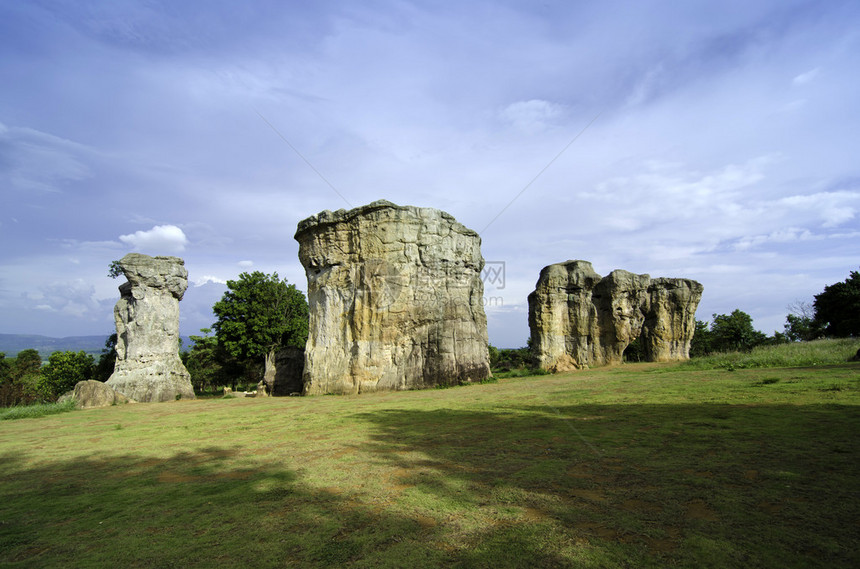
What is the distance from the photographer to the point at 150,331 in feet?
61.0

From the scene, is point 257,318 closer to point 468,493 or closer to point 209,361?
point 209,361

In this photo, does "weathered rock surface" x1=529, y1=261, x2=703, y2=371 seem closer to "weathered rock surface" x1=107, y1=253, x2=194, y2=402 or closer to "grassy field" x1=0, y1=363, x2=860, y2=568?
"grassy field" x1=0, y1=363, x2=860, y2=568

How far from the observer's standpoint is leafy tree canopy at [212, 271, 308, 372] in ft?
87.8

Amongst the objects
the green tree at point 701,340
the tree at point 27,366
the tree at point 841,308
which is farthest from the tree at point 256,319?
the tree at point 841,308

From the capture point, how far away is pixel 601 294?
2680cm

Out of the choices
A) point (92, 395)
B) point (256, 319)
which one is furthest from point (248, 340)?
point (92, 395)

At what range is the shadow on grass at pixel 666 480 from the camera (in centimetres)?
293

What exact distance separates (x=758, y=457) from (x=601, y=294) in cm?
2309

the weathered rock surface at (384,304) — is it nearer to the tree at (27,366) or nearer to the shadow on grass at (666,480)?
the shadow on grass at (666,480)

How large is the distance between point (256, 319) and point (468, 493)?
82.8 feet

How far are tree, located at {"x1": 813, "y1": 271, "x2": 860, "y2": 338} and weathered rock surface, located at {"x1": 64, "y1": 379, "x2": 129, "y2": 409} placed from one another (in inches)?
1742

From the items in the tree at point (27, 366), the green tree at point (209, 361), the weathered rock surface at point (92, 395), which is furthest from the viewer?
the tree at point (27, 366)

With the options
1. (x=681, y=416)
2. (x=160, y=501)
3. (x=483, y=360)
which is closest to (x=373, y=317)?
(x=483, y=360)

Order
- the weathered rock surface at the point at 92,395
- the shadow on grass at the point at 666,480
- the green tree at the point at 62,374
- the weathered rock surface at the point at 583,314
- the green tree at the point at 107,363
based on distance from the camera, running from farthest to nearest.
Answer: the weathered rock surface at the point at 583,314
the green tree at the point at 62,374
the green tree at the point at 107,363
the weathered rock surface at the point at 92,395
the shadow on grass at the point at 666,480
